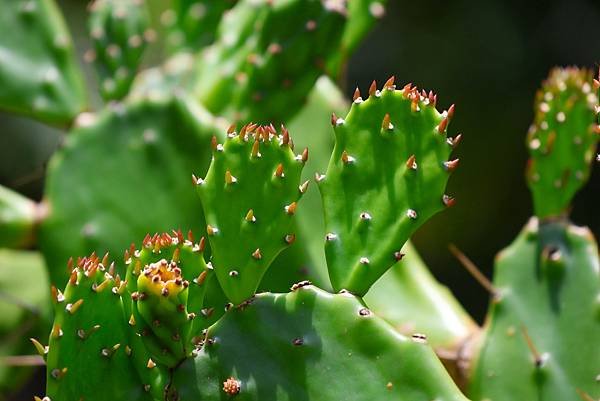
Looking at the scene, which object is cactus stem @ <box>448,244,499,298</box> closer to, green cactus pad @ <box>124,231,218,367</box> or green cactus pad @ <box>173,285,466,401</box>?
green cactus pad @ <box>173,285,466,401</box>

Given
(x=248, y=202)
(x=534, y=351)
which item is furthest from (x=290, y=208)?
(x=534, y=351)

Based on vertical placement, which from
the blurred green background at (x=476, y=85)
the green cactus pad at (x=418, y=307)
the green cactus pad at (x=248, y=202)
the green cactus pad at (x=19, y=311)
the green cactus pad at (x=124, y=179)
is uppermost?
the green cactus pad at (x=248, y=202)

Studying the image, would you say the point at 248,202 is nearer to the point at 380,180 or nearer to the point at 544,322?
the point at 380,180

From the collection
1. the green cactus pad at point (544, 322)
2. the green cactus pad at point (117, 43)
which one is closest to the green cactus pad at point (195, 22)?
the green cactus pad at point (117, 43)

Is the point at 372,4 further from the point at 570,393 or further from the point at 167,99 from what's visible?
the point at 570,393

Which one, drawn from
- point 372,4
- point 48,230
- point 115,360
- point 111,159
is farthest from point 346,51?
point 115,360

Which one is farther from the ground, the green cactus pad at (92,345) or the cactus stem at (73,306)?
the cactus stem at (73,306)

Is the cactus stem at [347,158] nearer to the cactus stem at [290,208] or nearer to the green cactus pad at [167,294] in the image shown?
the cactus stem at [290,208]

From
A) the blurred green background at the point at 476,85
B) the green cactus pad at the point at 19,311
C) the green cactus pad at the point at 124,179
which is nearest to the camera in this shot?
the green cactus pad at the point at 124,179
